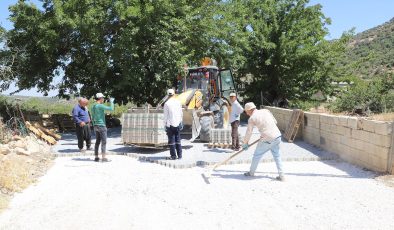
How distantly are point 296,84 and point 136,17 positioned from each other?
505 inches

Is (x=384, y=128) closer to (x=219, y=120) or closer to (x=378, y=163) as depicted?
(x=378, y=163)

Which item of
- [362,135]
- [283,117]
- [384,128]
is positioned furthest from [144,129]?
[283,117]

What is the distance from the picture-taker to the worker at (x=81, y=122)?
40.1ft

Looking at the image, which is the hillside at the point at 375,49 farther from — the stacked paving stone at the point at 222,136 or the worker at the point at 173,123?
the worker at the point at 173,123

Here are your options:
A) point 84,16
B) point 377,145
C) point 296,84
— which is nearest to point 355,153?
point 377,145

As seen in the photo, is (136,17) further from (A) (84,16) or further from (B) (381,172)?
(B) (381,172)

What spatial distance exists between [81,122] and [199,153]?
370cm

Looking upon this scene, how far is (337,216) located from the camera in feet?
18.5

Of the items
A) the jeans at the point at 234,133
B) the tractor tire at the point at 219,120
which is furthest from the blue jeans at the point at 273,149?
the tractor tire at the point at 219,120

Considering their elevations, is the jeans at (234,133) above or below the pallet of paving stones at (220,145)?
above

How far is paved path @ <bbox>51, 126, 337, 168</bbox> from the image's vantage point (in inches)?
397

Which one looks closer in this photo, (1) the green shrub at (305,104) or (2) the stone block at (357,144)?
(2) the stone block at (357,144)

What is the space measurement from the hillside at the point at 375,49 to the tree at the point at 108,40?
103 feet

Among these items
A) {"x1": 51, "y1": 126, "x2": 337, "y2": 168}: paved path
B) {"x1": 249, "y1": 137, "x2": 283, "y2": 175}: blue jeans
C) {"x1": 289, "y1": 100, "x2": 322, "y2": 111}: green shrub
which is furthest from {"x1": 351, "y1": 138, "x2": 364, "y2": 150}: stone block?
{"x1": 289, "y1": 100, "x2": 322, "y2": 111}: green shrub
